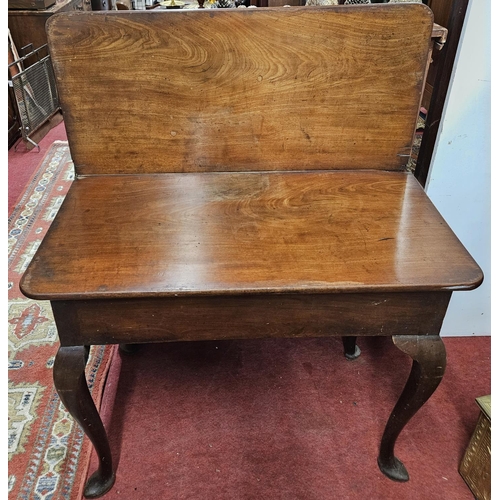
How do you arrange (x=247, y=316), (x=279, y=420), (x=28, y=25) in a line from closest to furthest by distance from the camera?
(x=247, y=316) < (x=279, y=420) < (x=28, y=25)

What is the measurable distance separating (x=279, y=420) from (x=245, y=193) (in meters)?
0.70

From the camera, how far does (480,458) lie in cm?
129

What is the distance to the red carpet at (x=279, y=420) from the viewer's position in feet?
4.37

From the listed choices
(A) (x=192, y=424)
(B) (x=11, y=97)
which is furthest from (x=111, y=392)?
(B) (x=11, y=97)

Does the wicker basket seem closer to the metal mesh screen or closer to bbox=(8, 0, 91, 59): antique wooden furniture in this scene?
the metal mesh screen

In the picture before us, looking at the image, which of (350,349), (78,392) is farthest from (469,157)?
(78,392)

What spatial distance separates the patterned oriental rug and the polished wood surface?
723mm

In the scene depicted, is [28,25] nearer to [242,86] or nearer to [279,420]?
[242,86]

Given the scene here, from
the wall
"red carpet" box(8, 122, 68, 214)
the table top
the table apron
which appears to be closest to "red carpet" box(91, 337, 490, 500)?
the wall

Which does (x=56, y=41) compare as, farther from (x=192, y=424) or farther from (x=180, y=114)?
(x=192, y=424)

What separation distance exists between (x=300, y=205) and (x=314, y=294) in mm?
271

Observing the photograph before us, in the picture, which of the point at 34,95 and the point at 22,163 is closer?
the point at 22,163

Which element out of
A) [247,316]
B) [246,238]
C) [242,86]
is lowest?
[247,316]

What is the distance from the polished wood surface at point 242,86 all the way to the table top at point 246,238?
0.06 metres
